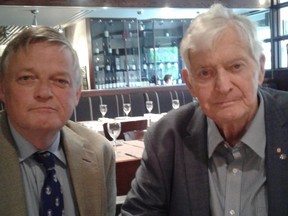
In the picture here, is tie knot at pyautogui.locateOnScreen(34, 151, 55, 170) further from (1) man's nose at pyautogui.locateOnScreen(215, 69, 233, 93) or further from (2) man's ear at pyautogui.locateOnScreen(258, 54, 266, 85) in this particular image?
(2) man's ear at pyautogui.locateOnScreen(258, 54, 266, 85)

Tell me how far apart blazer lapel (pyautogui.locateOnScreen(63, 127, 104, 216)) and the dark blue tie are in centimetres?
7

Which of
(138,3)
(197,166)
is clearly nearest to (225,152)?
(197,166)

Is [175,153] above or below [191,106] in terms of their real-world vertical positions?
below

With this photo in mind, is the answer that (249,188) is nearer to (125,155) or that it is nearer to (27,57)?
(27,57)

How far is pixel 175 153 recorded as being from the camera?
1.28 meters

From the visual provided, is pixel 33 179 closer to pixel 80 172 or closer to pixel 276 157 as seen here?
pixel 80 172

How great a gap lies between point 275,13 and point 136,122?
730 centimetres

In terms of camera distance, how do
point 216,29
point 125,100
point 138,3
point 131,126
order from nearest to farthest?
point 216,29 → point 131,126 → point 125,100 → point 138,3

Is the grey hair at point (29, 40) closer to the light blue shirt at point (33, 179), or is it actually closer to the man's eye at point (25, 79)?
the man's eye at point (25, 79)

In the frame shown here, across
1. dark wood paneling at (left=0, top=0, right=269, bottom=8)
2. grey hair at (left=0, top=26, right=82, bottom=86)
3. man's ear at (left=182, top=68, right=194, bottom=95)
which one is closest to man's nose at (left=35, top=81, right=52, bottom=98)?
grey hair at (left=0, top=26, right=82, bottom=86)

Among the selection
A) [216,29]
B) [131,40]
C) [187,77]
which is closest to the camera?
[216,29]

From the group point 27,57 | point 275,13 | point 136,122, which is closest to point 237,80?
point 27,57

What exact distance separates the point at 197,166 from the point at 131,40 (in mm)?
9584

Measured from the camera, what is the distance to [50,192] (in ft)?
3.97
